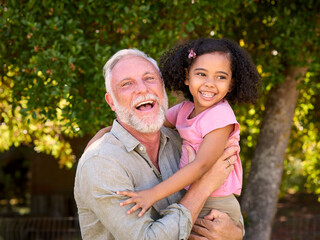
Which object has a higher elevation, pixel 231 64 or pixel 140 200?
pixel 231 64

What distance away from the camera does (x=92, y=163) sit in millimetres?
2537

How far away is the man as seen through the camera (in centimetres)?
245

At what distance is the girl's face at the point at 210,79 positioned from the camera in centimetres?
304

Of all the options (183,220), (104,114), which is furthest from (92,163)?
(104,114)

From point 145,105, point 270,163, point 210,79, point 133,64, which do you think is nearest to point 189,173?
point 145,105

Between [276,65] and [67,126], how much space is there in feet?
7.42

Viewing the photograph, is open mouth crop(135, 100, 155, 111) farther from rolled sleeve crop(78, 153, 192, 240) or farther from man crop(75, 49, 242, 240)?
rolled sleeve crop(78, 153, 192, 240)

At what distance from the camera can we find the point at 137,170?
8.87ft

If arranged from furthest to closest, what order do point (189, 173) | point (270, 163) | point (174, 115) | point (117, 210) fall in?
point (270, 163) → point (174, 115) → point (189, 173) → point (117, 210)

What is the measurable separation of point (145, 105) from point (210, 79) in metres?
0.44

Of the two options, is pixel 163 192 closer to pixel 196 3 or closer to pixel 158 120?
pixel 158 120

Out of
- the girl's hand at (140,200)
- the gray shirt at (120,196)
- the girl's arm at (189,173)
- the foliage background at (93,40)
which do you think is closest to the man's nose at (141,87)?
the gray shirt at (120,196)

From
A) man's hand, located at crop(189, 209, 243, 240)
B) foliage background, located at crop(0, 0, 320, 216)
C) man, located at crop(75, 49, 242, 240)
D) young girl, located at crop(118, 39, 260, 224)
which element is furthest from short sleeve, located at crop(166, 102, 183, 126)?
man's hand, located at crop(189, 209, 243, 240)

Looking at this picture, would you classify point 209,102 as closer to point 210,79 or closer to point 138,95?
point 210,79
